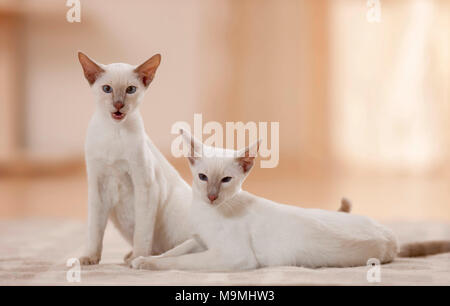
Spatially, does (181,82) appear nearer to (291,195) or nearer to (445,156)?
(291,195)

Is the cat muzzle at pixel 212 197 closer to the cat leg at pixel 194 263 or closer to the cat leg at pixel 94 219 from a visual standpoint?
the cat leg at pixel 194 263

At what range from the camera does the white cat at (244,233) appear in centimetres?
162

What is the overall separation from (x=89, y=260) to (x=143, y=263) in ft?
0.70

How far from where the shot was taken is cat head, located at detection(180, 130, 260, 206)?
5.32ft

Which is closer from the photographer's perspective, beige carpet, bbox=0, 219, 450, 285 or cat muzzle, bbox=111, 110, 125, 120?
beige carpet, bbox=0, 219, 450, 285

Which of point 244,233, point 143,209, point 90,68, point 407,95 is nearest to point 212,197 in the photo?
point 244,233

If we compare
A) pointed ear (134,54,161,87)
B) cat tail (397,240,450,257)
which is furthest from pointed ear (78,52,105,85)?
cat tail (397,240,450,257)

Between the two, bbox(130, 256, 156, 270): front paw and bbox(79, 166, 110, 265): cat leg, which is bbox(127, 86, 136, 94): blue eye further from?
bbox(130, 256, 156, 270): front paw

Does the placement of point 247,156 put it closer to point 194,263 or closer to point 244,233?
point 244,233

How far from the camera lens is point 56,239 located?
98.7 inches

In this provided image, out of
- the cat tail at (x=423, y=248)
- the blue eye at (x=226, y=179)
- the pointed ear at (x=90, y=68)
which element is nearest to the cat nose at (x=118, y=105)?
the pointed ear at (x=90, y=68)

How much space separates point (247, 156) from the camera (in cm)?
166

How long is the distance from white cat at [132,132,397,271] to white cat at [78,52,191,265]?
5.2 inches
